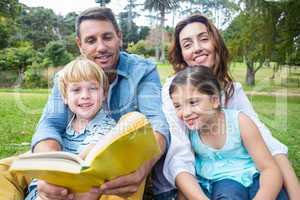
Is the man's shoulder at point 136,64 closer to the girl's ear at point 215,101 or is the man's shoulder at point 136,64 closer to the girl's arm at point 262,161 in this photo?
the girl's ear at point 215,101

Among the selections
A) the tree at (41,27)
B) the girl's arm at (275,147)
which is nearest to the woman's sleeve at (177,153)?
the girl's arm at (275,147)

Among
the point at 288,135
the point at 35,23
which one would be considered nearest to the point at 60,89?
the point at 35,23

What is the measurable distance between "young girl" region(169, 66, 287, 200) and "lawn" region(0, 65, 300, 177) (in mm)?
1837

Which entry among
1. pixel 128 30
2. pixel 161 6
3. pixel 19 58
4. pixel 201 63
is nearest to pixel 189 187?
pixel 201 63

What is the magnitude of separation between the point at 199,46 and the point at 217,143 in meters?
0.36

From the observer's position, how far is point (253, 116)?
1.38 m

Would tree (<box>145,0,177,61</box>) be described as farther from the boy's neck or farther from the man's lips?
the boy's neck

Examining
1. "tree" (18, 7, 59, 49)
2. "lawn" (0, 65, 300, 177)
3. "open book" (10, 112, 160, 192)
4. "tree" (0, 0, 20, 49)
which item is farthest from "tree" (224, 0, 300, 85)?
"open book" (10, 112, 160, 192)

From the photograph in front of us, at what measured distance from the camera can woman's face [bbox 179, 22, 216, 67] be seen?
141 cm

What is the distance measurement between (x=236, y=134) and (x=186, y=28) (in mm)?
450

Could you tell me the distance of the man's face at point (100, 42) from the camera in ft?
4.53

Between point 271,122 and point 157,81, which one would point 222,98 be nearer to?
point 157,81

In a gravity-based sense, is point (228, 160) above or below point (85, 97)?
below

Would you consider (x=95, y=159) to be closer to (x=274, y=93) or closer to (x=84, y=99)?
(x=84, y=99)
